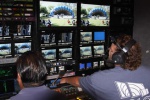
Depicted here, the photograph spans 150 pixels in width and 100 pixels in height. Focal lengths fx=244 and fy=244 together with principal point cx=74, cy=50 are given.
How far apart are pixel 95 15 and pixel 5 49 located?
48.9 inches

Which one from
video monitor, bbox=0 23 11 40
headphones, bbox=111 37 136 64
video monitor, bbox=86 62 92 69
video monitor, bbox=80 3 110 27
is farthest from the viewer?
video monitor, bbox=86 62 92 69

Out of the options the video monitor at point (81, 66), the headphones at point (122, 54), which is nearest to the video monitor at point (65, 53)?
the video monitor at point (81, 66)

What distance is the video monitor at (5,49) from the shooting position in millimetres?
2490

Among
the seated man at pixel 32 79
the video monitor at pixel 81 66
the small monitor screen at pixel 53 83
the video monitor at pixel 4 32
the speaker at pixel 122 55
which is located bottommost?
the small monitor screen at pixel 53 83

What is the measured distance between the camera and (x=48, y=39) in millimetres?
2807

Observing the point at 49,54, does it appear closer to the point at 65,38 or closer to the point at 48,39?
the point at 48,39

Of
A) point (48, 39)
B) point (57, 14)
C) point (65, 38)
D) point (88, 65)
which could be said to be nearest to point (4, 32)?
point (48, 39)

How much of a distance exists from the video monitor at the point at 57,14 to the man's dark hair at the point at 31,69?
1.09 m

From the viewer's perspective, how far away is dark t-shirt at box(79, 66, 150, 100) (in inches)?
71.2

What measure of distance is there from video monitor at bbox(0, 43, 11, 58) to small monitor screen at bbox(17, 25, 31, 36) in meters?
0.18

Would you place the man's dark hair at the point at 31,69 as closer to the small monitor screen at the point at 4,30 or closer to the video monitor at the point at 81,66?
the small monitor screen at the point at 4,30

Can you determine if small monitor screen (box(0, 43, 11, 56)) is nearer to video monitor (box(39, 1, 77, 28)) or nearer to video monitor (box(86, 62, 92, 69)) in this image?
video monitor (box(39, 1, 77, 28))

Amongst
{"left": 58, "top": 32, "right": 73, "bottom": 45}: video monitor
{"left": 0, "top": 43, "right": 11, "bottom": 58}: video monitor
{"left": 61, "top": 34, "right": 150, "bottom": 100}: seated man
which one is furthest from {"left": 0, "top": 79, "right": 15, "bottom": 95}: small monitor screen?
{"left": 61, "top": 34, "right": 150, "bottom": 100}: seated man

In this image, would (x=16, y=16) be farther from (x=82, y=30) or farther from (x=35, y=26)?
(x=82, y=30)
